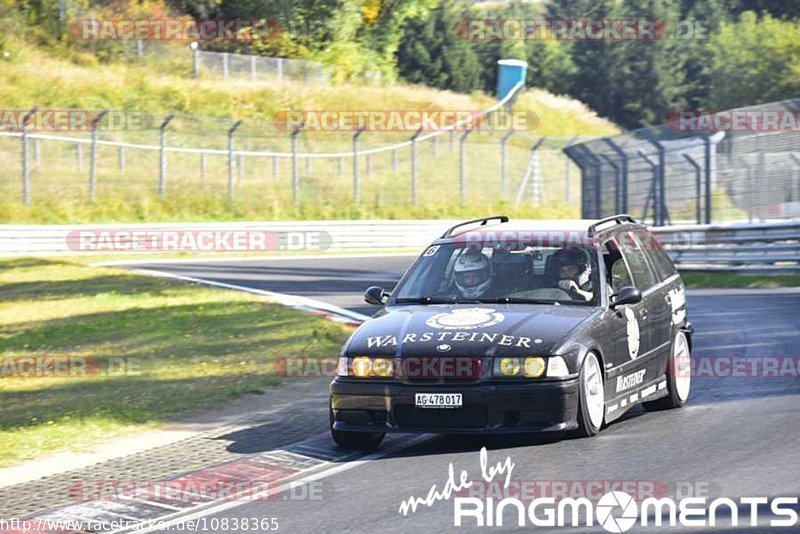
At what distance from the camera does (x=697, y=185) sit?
26.8 metres

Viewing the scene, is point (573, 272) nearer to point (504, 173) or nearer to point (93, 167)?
point (93, 167)

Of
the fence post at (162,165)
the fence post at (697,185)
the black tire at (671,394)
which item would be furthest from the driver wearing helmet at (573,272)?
the fence post at (162,165)

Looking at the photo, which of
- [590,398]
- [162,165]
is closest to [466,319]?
[590,398]

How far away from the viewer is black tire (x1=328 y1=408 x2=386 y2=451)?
9.19 metres

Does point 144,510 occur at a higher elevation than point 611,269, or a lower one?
lower

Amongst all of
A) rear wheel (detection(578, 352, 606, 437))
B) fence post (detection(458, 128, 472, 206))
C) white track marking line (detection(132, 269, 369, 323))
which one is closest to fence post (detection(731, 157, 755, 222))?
white track marking line (detection(132, 269, 369, 323))

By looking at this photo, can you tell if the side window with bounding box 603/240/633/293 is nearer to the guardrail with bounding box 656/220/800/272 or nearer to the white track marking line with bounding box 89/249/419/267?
the guardrail with bounding box 656/220/800/272

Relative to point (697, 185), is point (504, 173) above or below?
below

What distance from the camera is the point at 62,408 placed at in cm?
1195

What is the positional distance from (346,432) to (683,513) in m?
2.86

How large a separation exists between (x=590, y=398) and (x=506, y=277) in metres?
1.28

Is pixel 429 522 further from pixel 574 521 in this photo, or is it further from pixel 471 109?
pixel 471 109

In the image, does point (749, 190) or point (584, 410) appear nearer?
point (584, 410)

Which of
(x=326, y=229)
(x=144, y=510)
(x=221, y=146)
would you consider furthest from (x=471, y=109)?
(x=144, y=510)
